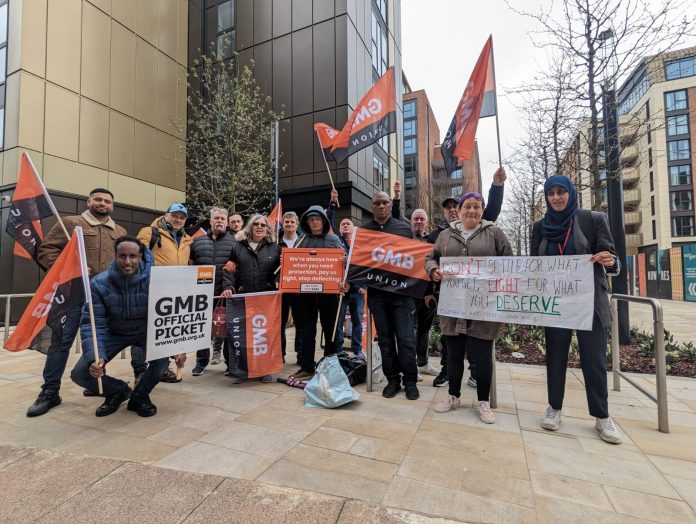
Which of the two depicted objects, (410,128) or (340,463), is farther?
(410,128)

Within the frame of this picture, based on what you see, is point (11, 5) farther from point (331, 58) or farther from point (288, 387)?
point (288, 387)

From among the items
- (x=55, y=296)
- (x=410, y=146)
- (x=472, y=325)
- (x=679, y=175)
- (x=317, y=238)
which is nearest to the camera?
(x=55, y=296)

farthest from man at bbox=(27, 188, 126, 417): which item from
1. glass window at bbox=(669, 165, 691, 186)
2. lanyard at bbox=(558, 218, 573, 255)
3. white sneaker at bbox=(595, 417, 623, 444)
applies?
glass window at bbox=(669, 165, 691, 186)

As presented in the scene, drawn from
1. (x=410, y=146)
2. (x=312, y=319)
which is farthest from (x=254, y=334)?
(x=410, y=146)

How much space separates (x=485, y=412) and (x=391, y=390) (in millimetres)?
1000

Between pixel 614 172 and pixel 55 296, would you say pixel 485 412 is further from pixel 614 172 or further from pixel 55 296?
pixel 614 172

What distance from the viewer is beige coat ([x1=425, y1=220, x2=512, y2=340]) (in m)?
3.44

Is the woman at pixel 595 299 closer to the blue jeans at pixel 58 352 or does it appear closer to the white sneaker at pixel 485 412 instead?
the white sneaker at pixel 485 412

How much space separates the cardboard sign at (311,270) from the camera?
447cm

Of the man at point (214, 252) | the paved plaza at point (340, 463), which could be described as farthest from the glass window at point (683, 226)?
the man at point (214, 252)

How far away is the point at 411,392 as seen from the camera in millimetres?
3916

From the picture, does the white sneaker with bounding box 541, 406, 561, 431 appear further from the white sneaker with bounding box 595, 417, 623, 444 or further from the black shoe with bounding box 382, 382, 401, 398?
the black shoe with bounding box 382, 382, 401, 398

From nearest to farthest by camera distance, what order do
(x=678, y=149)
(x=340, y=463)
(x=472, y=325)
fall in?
(x=340, y=463) → (x=472, y=325) → (x=678, y=149)

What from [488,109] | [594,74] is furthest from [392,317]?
[594,74]
